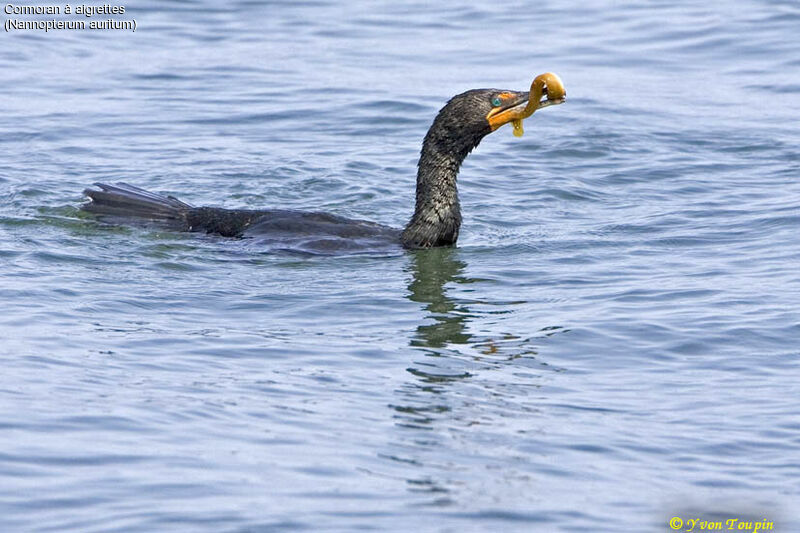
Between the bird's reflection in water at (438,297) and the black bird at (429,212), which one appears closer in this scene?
the bird's reflection in water at (438,297)

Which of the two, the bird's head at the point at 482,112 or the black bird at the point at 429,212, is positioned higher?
the bird's head at the point at 482,112

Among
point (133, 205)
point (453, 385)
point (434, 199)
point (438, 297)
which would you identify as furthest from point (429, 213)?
point (453, 385)

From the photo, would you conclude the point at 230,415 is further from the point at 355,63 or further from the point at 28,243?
the point at 355,63

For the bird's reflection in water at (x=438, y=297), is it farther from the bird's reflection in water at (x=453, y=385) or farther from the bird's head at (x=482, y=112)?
the bird's head at (x=482, y=112)

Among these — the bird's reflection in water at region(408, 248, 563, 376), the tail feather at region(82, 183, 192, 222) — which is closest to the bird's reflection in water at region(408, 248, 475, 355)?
the bird's reflection in water at region(408, 248, 563, 376)

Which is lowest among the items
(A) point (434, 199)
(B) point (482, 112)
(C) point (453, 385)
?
(C) point (453, 385)

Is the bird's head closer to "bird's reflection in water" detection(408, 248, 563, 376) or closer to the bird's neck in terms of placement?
the bird's neck

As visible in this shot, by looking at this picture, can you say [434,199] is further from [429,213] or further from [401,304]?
[401,304]

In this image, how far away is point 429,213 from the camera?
10.2 m

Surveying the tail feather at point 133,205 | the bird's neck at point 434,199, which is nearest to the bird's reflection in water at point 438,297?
the bird's neck at point 434,199

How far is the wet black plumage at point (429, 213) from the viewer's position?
9.93 m

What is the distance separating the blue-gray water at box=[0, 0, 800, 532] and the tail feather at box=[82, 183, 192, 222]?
7.4 inches

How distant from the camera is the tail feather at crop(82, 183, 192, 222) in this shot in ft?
35.1

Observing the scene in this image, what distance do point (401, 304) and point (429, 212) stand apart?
1.42 meters
